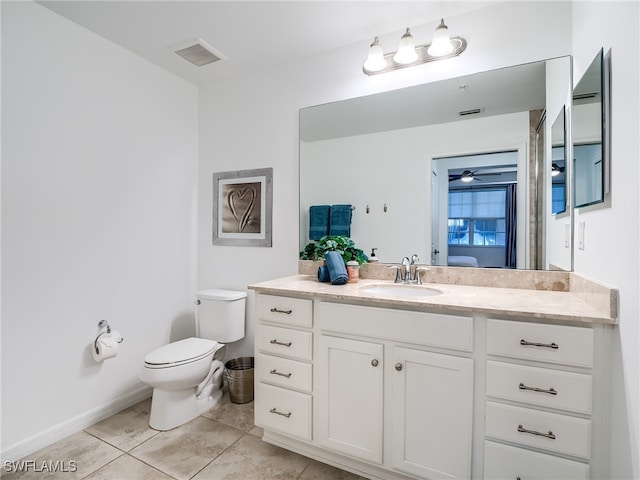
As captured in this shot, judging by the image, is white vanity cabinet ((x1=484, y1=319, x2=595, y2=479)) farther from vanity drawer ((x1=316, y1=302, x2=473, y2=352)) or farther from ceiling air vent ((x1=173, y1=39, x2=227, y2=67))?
ceiling air vent ((x1=173, y1=39, x2=227, y2=67))

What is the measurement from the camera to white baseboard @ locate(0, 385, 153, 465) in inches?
66.7

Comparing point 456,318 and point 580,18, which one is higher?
point 580,18

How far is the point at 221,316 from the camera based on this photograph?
2393 mm

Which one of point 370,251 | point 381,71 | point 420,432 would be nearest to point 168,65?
point 381,71

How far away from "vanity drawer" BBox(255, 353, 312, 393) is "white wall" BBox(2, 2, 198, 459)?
3.65 ft

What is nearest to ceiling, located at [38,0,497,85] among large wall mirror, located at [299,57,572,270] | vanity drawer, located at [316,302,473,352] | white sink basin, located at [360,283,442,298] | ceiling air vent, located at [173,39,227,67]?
ceiling air vent, located at [173,39,227,67]

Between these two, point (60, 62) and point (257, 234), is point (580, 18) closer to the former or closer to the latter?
point (257, 234)

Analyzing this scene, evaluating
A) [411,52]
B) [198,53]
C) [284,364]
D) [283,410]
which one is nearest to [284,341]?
[284,364]

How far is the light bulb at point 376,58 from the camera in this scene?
1.91m

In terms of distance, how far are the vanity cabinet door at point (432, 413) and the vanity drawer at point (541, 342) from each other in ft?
0.48

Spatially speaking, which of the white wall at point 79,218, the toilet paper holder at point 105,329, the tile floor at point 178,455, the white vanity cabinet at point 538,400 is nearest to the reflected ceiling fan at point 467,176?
the white vanity cabinet at point 538,400

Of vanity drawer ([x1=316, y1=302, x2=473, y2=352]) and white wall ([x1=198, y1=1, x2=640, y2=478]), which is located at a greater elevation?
white wall ([x1=198, y1=1, x2=640, y2=478])

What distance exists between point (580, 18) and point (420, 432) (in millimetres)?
1983

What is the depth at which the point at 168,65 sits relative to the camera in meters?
2.42
